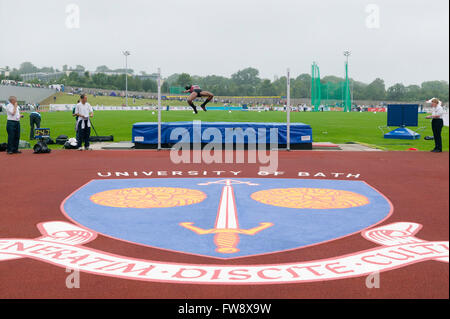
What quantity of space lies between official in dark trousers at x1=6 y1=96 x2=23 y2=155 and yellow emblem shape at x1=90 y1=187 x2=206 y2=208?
919cm

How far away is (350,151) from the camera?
56.5 feet

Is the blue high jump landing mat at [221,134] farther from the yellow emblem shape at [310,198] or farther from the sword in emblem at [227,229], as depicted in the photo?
the sword in emblem at [227,229]

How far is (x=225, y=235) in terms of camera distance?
19.0 feet

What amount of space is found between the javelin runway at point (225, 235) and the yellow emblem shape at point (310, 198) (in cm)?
4

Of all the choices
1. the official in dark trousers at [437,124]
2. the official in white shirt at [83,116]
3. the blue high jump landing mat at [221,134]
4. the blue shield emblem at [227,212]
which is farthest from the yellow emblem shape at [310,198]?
the official in white shirt at [83,116]

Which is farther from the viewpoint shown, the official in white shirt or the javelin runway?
the official in white shirt

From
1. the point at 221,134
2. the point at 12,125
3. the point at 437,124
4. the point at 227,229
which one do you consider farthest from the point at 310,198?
the point at 12,125

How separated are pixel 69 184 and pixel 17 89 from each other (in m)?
80.4

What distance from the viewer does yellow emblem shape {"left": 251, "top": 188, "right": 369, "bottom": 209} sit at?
7730 mm

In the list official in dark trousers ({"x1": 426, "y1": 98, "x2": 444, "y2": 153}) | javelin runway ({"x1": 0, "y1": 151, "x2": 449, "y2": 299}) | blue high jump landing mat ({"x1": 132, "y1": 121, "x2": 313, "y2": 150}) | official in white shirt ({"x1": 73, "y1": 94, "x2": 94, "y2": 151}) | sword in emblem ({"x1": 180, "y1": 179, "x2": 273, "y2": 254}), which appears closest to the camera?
javelin runway ({"x1": 0, "y1": 151, "x2": 449, "y2": 299})

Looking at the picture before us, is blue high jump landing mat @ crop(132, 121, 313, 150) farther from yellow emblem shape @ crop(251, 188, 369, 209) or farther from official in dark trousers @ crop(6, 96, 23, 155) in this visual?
yellow emblem shape @ crop(251, 188, 369, 209)

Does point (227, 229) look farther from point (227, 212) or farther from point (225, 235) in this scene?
point (227, 212)

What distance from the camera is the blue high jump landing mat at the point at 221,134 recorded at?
18297mm

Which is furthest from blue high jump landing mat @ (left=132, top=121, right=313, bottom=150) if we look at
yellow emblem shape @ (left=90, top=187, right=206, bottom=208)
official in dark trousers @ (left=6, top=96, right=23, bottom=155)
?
yellow emblem shape @ (left=90, top=187, right=206, bottom=208)
